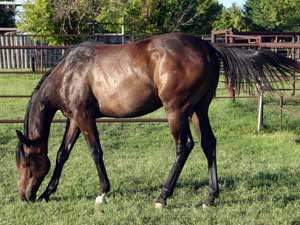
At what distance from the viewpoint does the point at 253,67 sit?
172 inches

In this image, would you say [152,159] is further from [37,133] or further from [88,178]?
[37,133]

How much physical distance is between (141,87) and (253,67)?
1.09m

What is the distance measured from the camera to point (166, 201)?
4289 mm

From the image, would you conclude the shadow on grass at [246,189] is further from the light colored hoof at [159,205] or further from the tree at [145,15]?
the tree at [145,15]

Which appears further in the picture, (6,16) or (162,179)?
(6,16)

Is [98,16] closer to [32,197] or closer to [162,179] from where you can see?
[162,179]

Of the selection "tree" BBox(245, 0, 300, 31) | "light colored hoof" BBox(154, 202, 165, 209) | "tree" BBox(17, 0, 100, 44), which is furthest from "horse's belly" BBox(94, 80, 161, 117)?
"tree" BBox(245, 0, 300, 31)

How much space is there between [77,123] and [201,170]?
1758 mm

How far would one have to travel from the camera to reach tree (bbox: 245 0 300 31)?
36.0 metres

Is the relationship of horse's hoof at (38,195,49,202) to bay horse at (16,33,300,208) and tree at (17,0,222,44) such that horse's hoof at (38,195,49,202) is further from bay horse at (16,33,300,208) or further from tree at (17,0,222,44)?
tree at (17,0,222,44)

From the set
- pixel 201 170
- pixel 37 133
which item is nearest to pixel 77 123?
pixel 37 133

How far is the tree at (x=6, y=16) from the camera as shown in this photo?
3175 centimetres

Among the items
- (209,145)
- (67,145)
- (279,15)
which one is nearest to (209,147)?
(209,145)

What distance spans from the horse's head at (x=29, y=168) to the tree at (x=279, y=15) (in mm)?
34035
